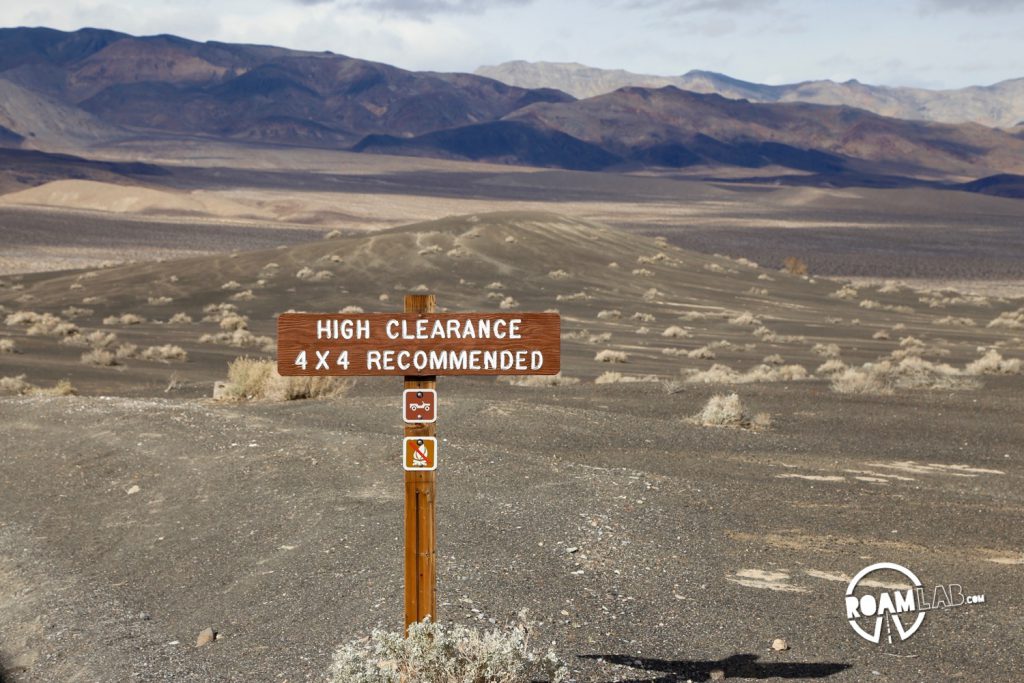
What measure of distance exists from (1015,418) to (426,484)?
1454 centimetres

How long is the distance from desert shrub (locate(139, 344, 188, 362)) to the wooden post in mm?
23856

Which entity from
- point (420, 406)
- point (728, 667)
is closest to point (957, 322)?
point (728, 667)

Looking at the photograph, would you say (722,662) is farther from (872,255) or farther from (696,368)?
(872,255)

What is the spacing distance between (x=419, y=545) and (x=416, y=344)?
1124mm

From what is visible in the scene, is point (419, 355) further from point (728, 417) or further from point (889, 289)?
point (889, 289)

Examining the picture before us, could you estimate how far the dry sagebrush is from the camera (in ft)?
21.5

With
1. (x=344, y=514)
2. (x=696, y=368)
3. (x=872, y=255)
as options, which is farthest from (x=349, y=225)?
(x=344, y=514)

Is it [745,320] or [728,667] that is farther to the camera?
[745,320]

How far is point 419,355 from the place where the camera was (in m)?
6.83

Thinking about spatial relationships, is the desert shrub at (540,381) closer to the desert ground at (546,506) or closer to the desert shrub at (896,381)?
the desert ground at (546,506)

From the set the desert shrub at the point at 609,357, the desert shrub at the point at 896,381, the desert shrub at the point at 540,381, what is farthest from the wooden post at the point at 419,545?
the desert shrub at the point at 609,357

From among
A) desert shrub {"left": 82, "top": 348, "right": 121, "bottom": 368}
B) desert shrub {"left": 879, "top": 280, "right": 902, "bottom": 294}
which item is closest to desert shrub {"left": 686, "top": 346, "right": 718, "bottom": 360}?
desert shrub {"left": 82, "top": 348, "right": 121, "bottom": 368}

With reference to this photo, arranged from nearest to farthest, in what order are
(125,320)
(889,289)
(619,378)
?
(619,378) → (125,320) → (889,289)

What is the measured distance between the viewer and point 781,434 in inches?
671
